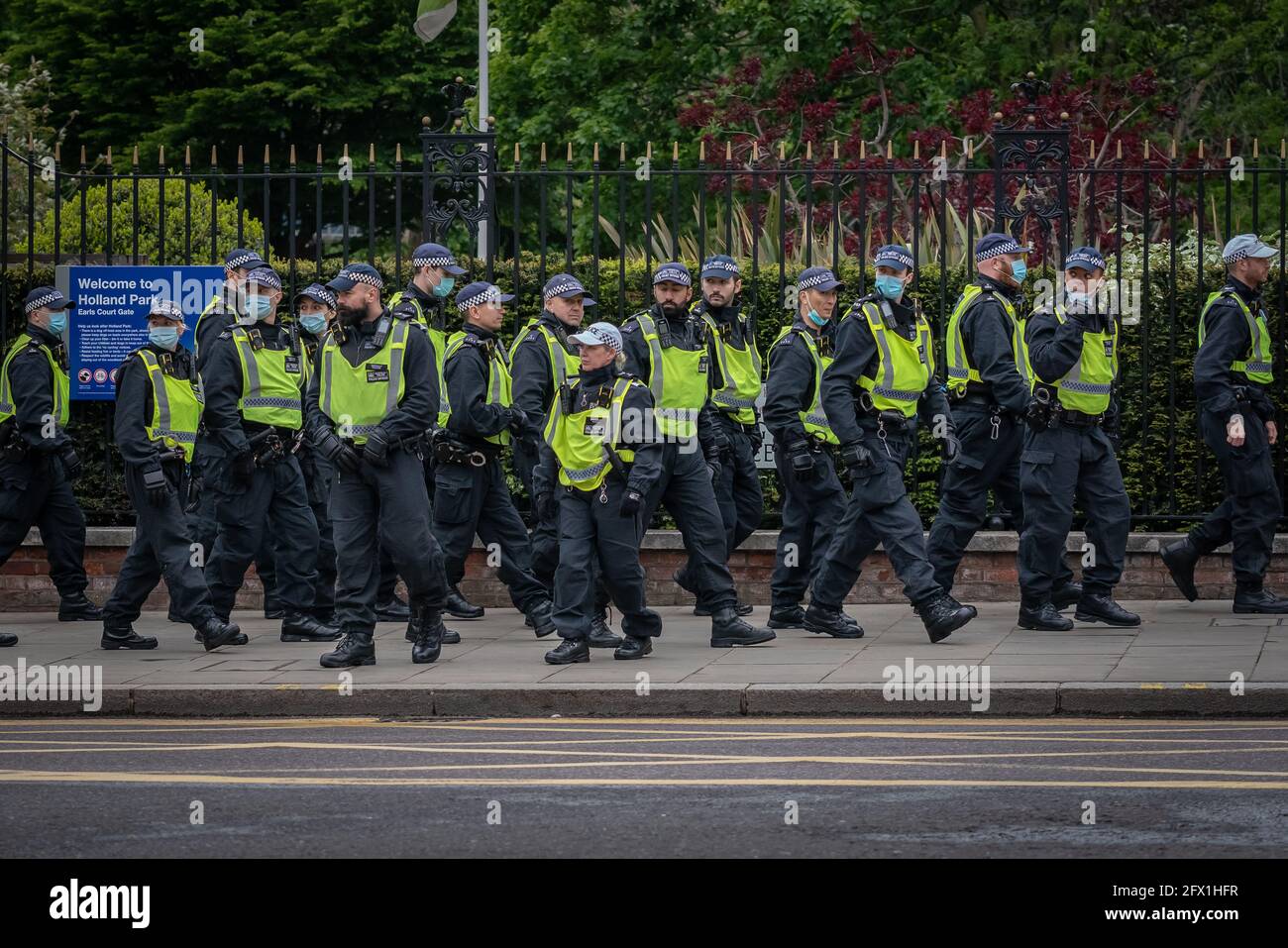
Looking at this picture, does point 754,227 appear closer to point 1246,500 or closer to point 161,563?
point 1246,500

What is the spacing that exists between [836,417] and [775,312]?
273 centimetres

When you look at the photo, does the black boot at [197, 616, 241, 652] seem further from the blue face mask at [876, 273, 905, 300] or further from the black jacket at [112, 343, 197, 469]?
the blue face mask at [876, 273, 905, 300]

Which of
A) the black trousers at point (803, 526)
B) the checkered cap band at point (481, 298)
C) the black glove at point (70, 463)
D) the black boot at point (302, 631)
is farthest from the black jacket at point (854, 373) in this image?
the black glove at point (70, 463)

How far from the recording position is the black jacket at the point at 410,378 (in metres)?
11.3

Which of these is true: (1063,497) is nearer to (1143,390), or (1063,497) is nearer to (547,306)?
(1143,390)

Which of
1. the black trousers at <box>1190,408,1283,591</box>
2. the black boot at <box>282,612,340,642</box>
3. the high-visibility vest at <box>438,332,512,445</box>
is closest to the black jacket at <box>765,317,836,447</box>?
the high-visibility vest at <box>438,332,512,445</box>

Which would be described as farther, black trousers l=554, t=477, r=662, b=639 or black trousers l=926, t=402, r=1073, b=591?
black trousers l=926, t=402, r=1073, b=591

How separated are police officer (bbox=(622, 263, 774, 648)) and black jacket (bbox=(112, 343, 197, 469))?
2840mm

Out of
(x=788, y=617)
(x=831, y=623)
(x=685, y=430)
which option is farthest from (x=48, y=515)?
(x=831, y=623)

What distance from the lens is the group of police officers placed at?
37.4 feet

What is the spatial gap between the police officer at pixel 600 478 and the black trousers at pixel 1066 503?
233cm
